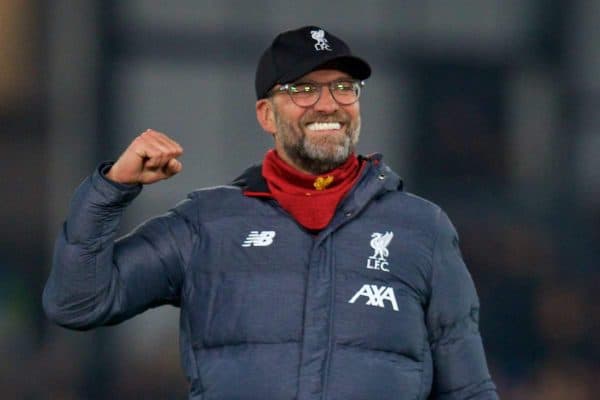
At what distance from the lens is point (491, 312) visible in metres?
7.93

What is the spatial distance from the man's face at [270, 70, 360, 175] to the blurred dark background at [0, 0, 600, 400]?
383cm

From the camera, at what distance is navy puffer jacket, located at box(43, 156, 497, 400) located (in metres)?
3.38

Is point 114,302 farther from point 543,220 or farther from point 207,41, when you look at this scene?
point 543,220

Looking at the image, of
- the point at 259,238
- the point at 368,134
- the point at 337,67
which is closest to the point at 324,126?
the point at 337,67

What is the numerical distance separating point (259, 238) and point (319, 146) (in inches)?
9.4

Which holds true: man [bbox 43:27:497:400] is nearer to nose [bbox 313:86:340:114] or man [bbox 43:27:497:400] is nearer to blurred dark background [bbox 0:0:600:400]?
nose [bbox 313:86:340:114]

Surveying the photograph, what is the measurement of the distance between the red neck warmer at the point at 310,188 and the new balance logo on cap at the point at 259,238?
2.7 inches

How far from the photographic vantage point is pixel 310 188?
3.57 meters

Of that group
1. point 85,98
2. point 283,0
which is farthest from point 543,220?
point 85,98

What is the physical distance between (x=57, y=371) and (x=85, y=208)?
13.1ft

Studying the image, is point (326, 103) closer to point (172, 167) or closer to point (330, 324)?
point (172, 167)

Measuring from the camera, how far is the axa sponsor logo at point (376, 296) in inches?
135

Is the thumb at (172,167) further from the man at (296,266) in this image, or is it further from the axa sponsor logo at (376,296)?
the axa sponsor logo at (376,296)

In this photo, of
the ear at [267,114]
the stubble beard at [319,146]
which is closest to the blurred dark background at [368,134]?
the ear at [267,114]
